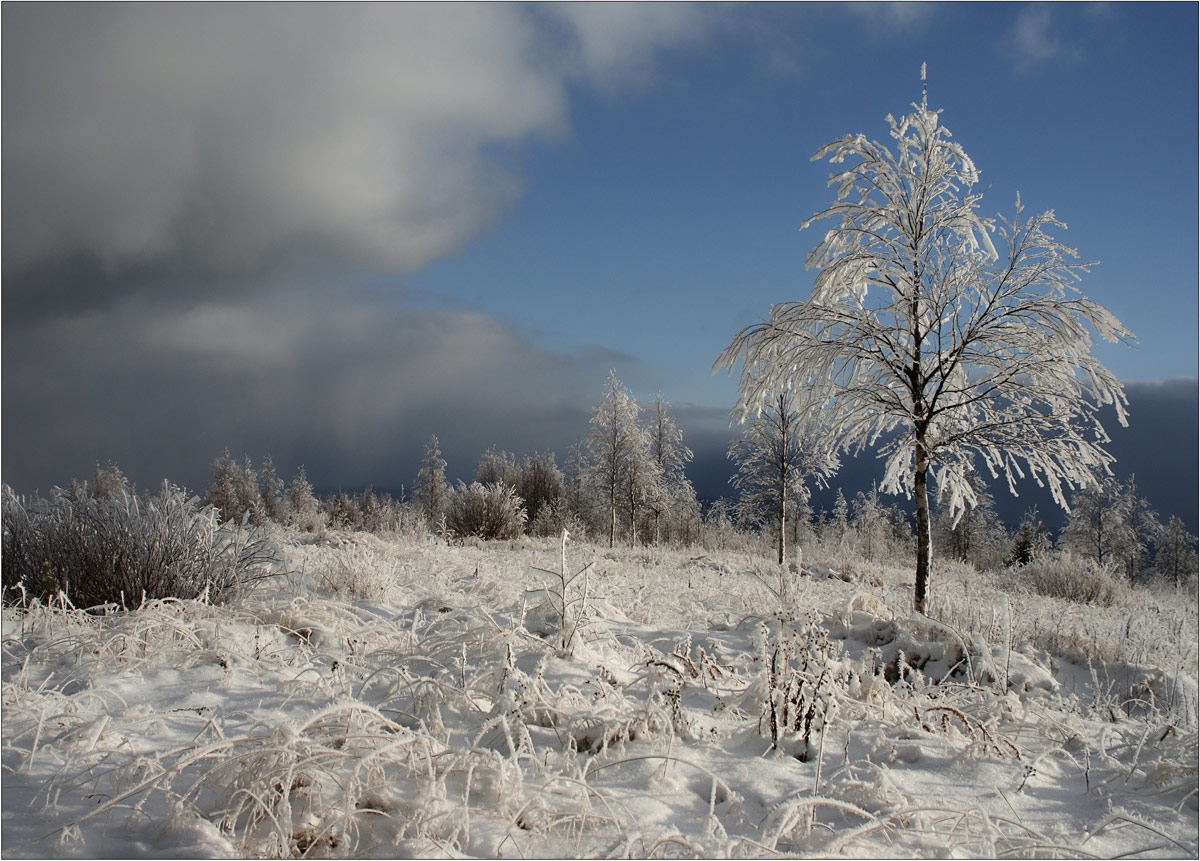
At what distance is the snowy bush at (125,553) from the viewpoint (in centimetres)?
529

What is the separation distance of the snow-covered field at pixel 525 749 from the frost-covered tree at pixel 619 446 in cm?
2546

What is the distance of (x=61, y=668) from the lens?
11.9 ft

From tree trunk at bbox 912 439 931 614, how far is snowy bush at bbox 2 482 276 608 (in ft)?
24.7

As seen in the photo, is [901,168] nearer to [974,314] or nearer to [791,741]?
[974,314]

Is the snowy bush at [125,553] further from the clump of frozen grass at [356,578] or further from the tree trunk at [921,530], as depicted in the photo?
the tree trunk at [921,530]

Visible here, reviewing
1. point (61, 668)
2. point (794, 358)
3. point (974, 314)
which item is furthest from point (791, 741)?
point (974, 314)

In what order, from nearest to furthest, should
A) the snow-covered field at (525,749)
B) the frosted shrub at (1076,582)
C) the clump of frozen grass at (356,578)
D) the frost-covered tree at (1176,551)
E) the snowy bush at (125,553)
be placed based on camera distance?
the snow-covered field at (525,749), the snowy bush at (125,553), the clump of frozen grass at (356,578), the frosted shrub at (1076,582), the frost-covered tree at (1176,551)

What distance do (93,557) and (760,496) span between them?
93.5 ft

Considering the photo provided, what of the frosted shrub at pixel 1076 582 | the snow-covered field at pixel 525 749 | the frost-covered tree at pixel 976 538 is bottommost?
the frost-covered tree at pixel 976 538

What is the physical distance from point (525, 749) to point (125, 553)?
14.6 ft

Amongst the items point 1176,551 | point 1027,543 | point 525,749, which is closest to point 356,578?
point 525,749

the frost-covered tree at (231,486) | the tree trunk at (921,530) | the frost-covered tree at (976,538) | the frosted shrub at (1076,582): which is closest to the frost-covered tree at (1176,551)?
the frost-covered tree at (976,538)

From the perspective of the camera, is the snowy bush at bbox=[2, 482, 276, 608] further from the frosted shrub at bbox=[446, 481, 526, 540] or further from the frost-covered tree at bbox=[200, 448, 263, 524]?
the frost-covered tree at bbox=[200, 448, 263, 524]

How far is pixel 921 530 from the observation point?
28.2 feet
